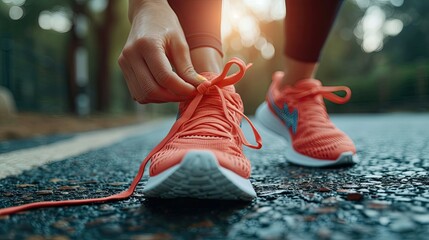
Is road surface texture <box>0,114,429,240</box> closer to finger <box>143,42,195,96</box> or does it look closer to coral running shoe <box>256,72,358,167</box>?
coral running shoe <box>256,72,358,167</box>

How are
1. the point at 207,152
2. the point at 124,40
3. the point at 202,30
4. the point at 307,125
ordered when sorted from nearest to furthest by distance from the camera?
the point at 207,152
the point at 202,30
the point at 307,125
the point at 124,40

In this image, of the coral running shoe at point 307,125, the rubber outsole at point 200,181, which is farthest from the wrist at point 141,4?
the coral running shoe at point 307,125

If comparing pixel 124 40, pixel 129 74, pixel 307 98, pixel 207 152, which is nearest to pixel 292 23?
pixel 307 98

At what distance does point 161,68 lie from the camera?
2.88ft

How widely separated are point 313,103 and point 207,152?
902 mm

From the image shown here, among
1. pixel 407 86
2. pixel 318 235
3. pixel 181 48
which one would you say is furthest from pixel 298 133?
pixel 407 86

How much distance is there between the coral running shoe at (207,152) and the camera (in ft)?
2.48

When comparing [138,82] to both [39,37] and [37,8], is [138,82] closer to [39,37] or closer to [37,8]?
[37,8]

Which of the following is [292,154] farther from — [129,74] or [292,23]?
[129,74]

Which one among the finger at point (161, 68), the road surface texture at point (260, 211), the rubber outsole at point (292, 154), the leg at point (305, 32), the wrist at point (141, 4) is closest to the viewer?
the road surface texture at point (260, 211)

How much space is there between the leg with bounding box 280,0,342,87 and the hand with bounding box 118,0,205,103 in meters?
0.63

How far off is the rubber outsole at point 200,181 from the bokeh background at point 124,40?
2.13 ft

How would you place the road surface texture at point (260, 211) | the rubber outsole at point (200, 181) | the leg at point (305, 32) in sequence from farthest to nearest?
the leg at point (305, 32)
the rubber outsole at point (200, 181)
the road surface texture at point (260, 211)

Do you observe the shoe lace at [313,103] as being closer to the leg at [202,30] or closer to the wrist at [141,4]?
the leg at [202,30]
